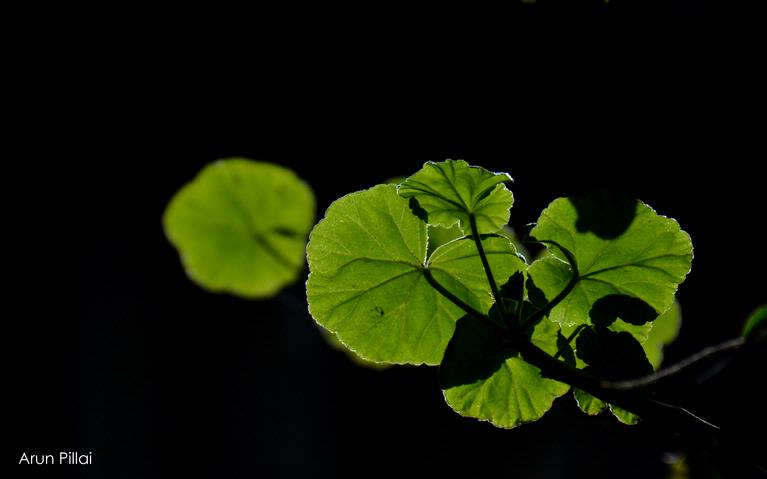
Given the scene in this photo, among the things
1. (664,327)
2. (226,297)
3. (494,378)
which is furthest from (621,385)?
(226,297)

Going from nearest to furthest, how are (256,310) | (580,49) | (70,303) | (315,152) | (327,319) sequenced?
(327,319), (580,49), (315,152), (70,303), (256,310)

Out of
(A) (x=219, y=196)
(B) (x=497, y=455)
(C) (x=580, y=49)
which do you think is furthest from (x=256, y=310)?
(C) (x=580, y=49)

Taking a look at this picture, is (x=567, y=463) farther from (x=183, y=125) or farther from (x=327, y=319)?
(x=327, y=319)

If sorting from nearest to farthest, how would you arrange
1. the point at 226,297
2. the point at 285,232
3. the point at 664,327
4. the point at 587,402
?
the point at 587,402 < the point at 664,327 < the point at 285,232 < the point at 226,297

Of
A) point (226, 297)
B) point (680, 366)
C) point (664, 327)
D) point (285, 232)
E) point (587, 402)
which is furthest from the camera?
point (226, 297)

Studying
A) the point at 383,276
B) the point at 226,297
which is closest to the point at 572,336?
the point at 383,276

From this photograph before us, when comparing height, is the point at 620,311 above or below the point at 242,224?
below

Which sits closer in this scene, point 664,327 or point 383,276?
point 383,276

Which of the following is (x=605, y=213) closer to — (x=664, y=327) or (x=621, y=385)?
(x=621, y=385)
